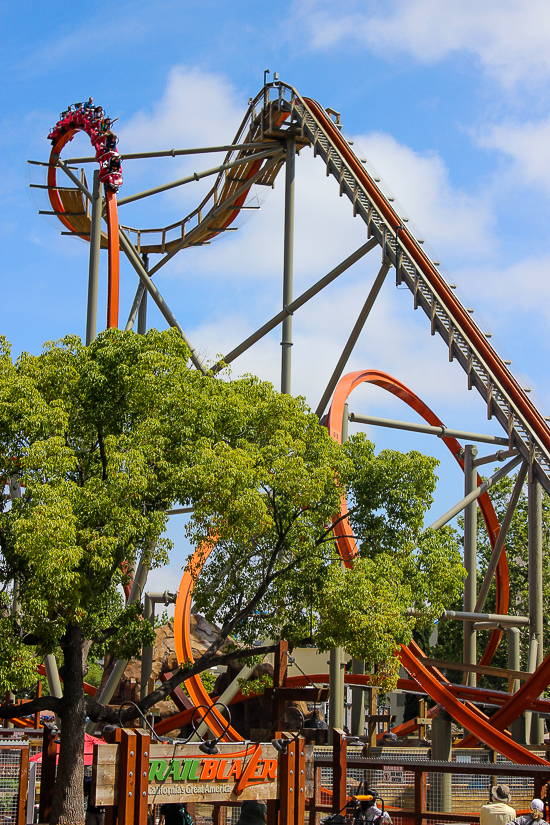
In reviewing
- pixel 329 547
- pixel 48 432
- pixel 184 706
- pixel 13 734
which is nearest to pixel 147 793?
pixel 48 432

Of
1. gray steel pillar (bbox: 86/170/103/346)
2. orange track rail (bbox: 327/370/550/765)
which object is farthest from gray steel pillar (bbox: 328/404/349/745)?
gray steel pillar (bbox: 86/170/103/346)

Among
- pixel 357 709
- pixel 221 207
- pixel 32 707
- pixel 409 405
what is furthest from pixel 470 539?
pixel 32 707

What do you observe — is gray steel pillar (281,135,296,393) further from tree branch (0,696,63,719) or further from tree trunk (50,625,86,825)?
tree branch (0,696,63,719)

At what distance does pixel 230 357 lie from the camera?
1831cm

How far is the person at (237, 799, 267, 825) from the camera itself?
6.45 m

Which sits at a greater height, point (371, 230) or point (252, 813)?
point (371, 230)

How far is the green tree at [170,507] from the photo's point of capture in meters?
9.95

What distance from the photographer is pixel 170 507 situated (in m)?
10.9

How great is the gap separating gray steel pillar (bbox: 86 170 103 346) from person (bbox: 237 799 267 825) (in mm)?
10637

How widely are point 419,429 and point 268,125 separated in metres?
7.31

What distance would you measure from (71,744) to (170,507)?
2.75 meters

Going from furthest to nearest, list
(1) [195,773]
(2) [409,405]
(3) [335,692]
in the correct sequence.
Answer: (2) [409,405], (3) [335,692], (1) [195,773]

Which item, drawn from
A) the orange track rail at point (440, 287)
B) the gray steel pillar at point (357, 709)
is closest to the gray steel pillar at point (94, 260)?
the orange track rail at point (440, 287)

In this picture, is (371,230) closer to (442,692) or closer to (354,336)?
(354,336)
